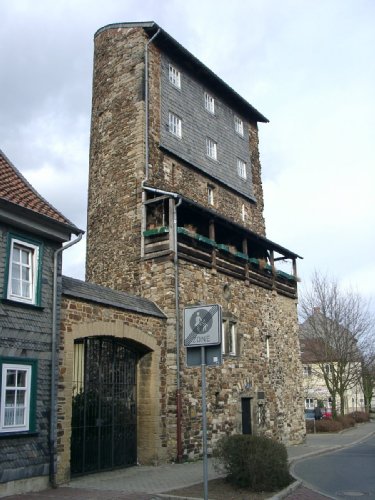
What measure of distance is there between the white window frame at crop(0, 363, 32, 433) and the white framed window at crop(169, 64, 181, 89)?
14786mm

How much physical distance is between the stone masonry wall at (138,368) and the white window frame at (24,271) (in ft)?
3.76

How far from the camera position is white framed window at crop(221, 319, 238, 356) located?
1953 centimetres

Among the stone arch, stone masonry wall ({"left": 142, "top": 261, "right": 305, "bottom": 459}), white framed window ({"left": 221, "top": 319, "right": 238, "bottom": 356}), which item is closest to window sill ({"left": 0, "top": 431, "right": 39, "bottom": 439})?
the stone arch

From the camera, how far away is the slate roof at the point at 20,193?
460 inches

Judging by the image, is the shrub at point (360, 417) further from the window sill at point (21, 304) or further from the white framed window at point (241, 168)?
the window sill at point (21, 304)

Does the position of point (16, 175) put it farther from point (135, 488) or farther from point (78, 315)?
point (135, 488)

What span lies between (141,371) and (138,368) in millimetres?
123

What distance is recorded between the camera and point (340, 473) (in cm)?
1405

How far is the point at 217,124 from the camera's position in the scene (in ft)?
83.4

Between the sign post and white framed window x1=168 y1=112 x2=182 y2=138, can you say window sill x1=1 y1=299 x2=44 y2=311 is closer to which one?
the sign post

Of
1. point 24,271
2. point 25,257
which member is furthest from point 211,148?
point 24,271

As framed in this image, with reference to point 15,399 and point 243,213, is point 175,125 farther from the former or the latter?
point 15,399

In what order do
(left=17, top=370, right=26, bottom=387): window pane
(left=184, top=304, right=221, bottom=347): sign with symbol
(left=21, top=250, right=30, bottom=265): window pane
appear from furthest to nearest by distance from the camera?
(left=21, top=250, right=30, bottom=265): window pane < (left=17, top=370, right=26, bottom=387): window pane < (left=184, top=304, right=221, bottom=347): sign with symbol

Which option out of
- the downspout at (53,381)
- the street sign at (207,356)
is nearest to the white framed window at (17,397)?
the downspout at (53,381)
